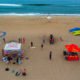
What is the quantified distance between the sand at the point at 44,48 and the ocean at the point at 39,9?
14.5 ft

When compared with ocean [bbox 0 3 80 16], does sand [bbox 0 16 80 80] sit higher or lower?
lower

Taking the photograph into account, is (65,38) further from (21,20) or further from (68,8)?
(68,8)

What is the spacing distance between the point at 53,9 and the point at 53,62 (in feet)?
82.2

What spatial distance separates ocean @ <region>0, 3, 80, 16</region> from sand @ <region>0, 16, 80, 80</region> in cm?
441

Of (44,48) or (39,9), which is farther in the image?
(39,9)

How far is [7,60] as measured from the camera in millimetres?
21875

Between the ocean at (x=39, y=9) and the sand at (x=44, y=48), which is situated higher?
the ocean at (x=39, y=9)

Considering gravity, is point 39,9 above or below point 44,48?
above

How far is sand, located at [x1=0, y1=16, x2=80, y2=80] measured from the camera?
1995 centimetres

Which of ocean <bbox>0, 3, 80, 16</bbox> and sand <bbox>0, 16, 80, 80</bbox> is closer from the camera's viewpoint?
sand <bbox>0, 16, 80, 80</bbox>

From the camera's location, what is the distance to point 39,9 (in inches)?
1825

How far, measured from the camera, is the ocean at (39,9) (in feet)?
140

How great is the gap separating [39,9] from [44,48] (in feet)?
73.3

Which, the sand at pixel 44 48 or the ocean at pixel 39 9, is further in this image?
the ocean at pixel 39 9
